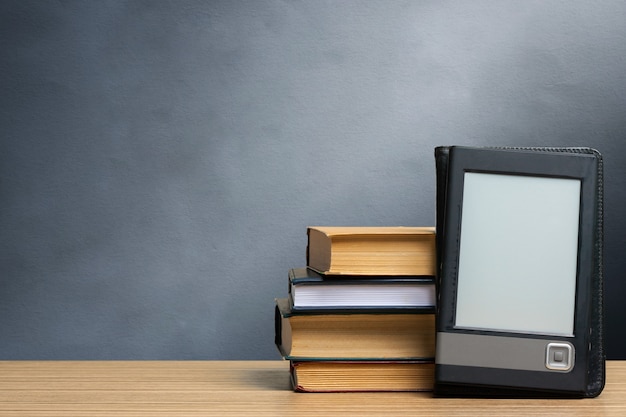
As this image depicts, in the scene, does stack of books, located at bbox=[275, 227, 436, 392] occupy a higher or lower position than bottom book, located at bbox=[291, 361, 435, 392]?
higher

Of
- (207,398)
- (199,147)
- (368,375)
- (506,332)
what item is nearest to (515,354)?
(506,332)

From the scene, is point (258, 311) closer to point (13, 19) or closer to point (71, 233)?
point (71, 233)

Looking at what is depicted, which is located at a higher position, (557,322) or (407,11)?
(407,11)

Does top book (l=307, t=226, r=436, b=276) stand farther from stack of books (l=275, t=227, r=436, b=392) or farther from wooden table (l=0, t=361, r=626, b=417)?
wooden table (l=0, t=361, r=626, b=417)

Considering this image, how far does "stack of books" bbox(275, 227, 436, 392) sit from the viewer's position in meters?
0.91

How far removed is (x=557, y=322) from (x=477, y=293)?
0.09m

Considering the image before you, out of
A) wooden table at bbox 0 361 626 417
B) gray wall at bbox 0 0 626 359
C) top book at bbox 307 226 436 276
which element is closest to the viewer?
wooden table at bbox 0 361 626 417

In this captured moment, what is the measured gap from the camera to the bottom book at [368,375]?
0.91 m

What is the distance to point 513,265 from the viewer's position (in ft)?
2.90

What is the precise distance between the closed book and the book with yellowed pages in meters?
0.01

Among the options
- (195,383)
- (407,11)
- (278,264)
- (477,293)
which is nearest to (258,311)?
(278,264)

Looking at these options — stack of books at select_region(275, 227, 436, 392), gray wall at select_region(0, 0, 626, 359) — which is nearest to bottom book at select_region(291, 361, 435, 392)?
stack of books at select_region(275, 227, 436, 392)

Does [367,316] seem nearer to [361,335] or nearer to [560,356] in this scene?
[361,335]

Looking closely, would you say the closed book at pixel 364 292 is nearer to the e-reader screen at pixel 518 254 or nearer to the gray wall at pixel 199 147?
the e-reader screen at pixel 518 254
